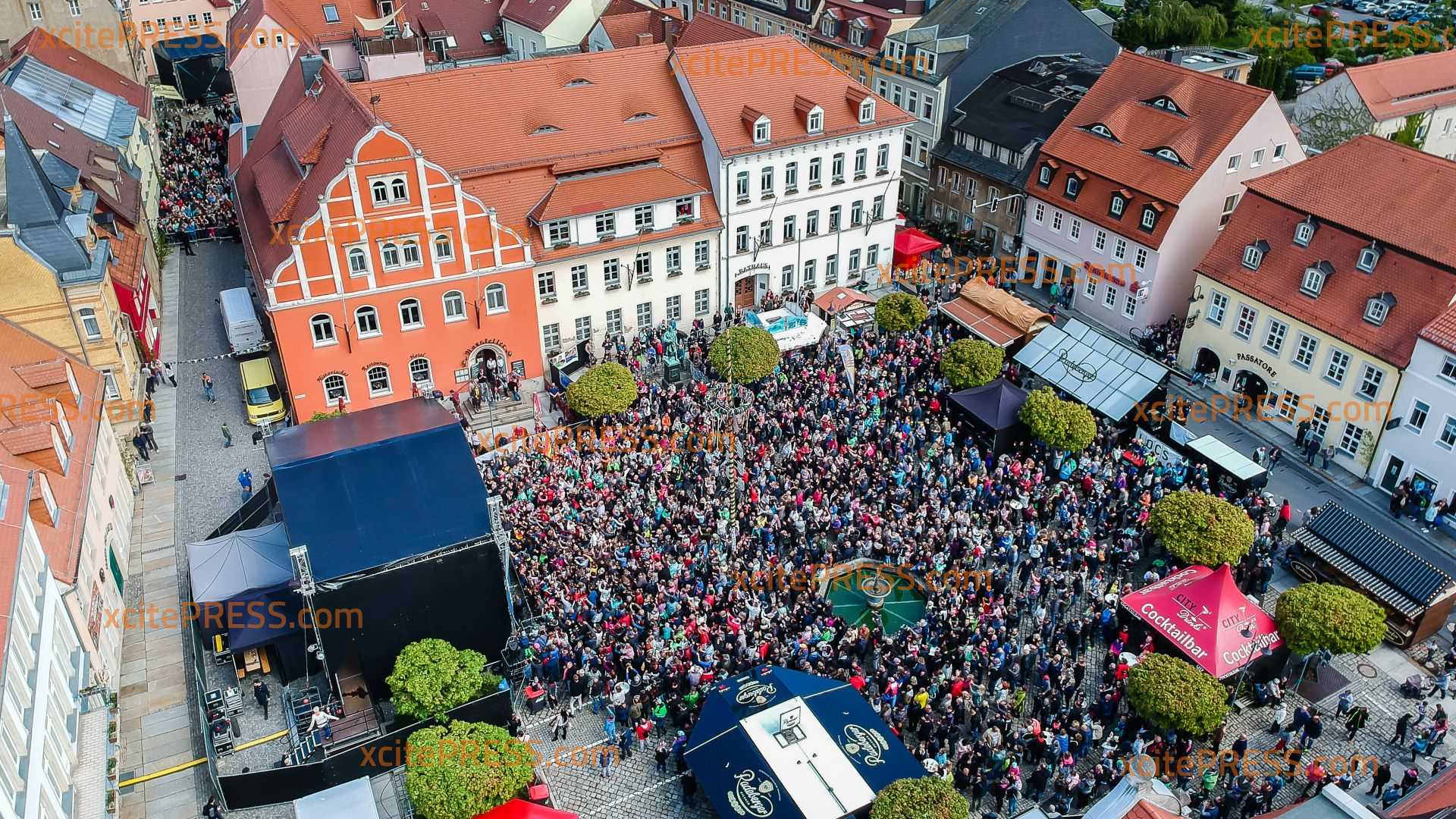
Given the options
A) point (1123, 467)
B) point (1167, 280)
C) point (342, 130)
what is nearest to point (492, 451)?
point (342, 130)

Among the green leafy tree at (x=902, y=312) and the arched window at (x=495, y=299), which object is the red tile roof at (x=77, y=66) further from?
the green leafy tree at (x=902, y=312)

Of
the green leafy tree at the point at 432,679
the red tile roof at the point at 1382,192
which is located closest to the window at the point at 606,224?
the green leafy tree at the point at 432,679

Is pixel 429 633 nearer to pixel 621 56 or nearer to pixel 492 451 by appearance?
pixel 492 451

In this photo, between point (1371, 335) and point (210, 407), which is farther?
point (210, 407)

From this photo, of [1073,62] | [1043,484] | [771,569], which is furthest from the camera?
[1073,62]

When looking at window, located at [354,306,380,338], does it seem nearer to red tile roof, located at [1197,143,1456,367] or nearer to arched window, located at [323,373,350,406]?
arched window, located at [323,373,350,406]

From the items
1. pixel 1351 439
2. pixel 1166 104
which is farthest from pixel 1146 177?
pixel 1351 439
